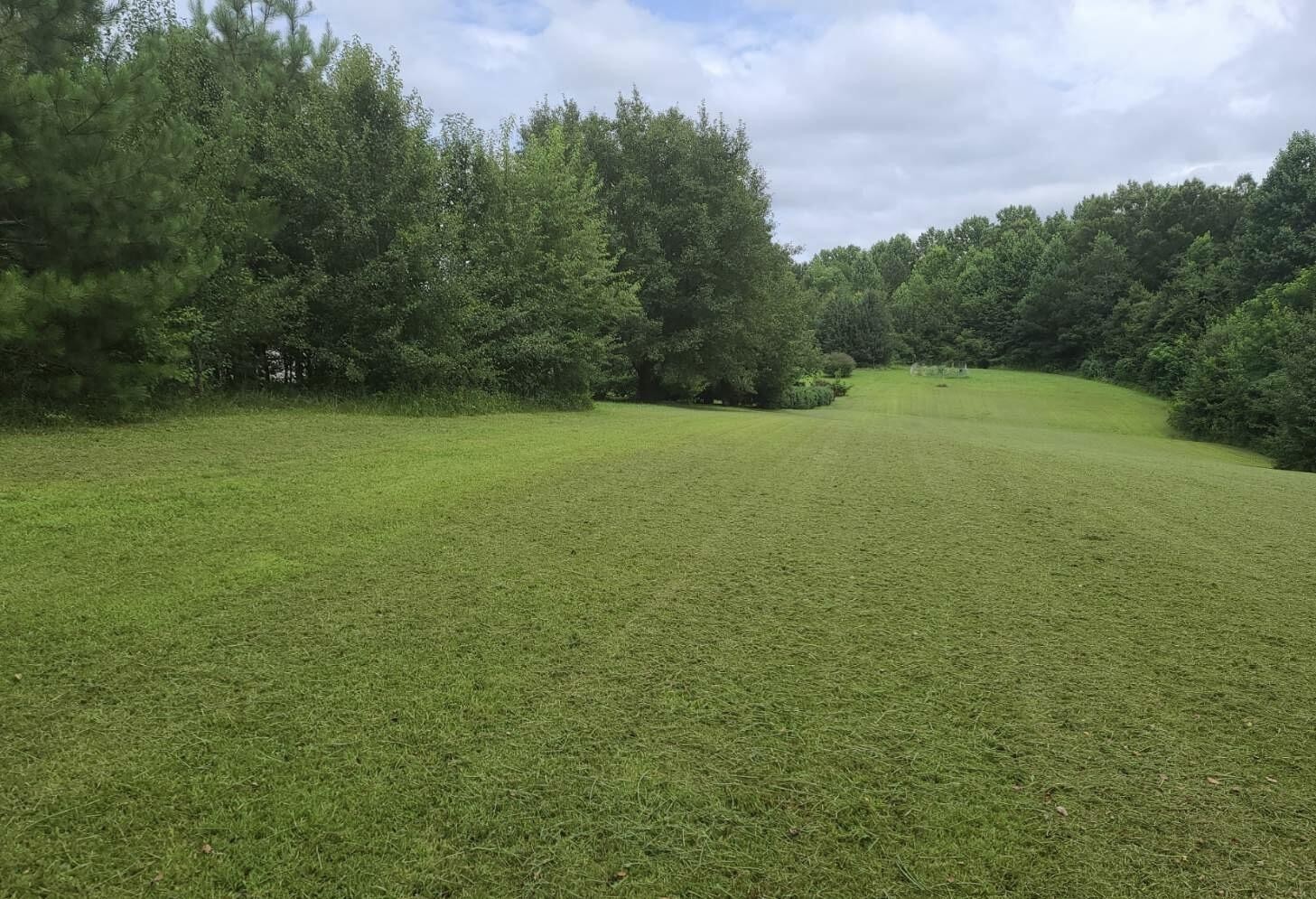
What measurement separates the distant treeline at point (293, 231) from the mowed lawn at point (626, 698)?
9.14ft

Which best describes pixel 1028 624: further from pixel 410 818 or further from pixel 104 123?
pixel 104 123

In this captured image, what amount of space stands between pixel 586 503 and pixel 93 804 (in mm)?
3866

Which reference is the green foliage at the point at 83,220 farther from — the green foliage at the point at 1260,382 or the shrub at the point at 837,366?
the shrub at the point at 837,366

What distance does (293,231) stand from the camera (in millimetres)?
11719

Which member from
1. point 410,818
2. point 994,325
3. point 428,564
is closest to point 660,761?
point 410,818

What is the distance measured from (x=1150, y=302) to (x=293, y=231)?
5881cm

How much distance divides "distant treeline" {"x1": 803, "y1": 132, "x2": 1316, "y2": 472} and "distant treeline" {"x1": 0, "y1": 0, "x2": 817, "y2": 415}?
1636 cm

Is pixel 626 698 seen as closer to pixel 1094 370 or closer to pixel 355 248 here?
pixel 355 248

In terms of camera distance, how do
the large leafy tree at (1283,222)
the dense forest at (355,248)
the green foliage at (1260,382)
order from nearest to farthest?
1. the dense forest at (355,248)
2. the green foliage at (1260,382)
3. the large leafy tree at (1283,222)

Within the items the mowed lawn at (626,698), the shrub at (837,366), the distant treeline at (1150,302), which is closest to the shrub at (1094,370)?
the distant treeline at (1150,302)

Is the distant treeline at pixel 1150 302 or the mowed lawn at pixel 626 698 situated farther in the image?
the distant treeline at pixel 1150 302

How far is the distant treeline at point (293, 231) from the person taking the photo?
6.98m

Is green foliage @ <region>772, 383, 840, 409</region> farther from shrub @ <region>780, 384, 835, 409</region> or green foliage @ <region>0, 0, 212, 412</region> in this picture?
green foliage @ <region>0, 0, 212, 412</region>

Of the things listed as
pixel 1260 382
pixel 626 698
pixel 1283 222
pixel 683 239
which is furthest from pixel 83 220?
pixel 1283 222
